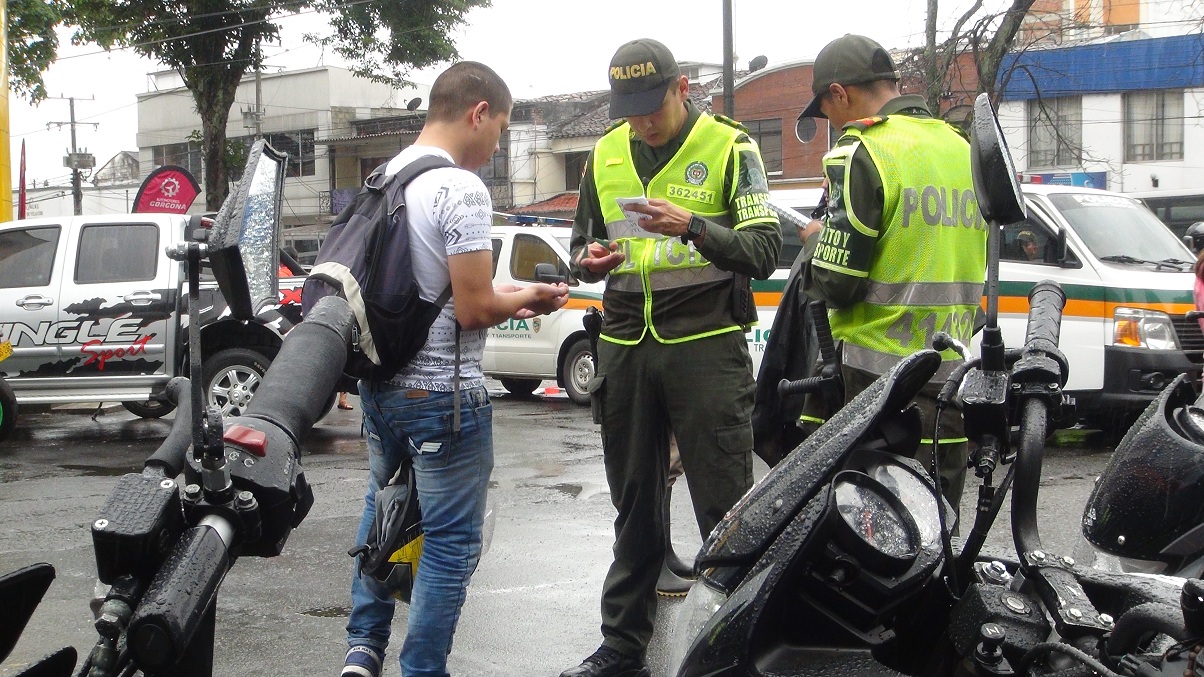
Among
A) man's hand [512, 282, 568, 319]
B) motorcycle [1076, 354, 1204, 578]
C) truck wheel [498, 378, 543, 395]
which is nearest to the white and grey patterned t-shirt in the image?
man's hand [512, 282, 568, 319]

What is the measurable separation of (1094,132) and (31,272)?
29613 mm

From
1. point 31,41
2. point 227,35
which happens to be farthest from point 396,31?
point 31,41

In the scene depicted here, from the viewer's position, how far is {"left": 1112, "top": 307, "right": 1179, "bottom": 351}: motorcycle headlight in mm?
8445

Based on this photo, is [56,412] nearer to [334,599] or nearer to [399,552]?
[334,599]

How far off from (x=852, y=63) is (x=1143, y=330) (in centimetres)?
589

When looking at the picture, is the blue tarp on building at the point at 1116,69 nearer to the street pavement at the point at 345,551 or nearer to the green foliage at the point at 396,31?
the green foliage at the point at 396,31

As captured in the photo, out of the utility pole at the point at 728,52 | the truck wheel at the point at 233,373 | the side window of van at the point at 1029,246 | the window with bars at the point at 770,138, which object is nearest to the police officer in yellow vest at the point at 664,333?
the side window of van at the point at 1029,246

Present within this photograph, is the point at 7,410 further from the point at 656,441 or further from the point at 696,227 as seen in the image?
the point at 696,227

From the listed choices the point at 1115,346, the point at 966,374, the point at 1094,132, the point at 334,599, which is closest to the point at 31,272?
the point at 334,599

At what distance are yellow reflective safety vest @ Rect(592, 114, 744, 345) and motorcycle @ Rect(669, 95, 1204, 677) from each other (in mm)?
2013

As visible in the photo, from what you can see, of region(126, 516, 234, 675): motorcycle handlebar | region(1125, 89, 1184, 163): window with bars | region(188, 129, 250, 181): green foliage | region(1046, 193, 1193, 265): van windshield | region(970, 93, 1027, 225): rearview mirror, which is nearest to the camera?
region(126, 516, 234, 675): motorcycle handlebar

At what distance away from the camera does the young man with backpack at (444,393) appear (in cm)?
319

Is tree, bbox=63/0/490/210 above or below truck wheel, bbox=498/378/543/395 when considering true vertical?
above

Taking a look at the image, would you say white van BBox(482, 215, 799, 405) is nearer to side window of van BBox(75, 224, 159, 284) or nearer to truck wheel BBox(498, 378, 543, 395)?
truck wheel BBox(498, 378, 543, 395)
